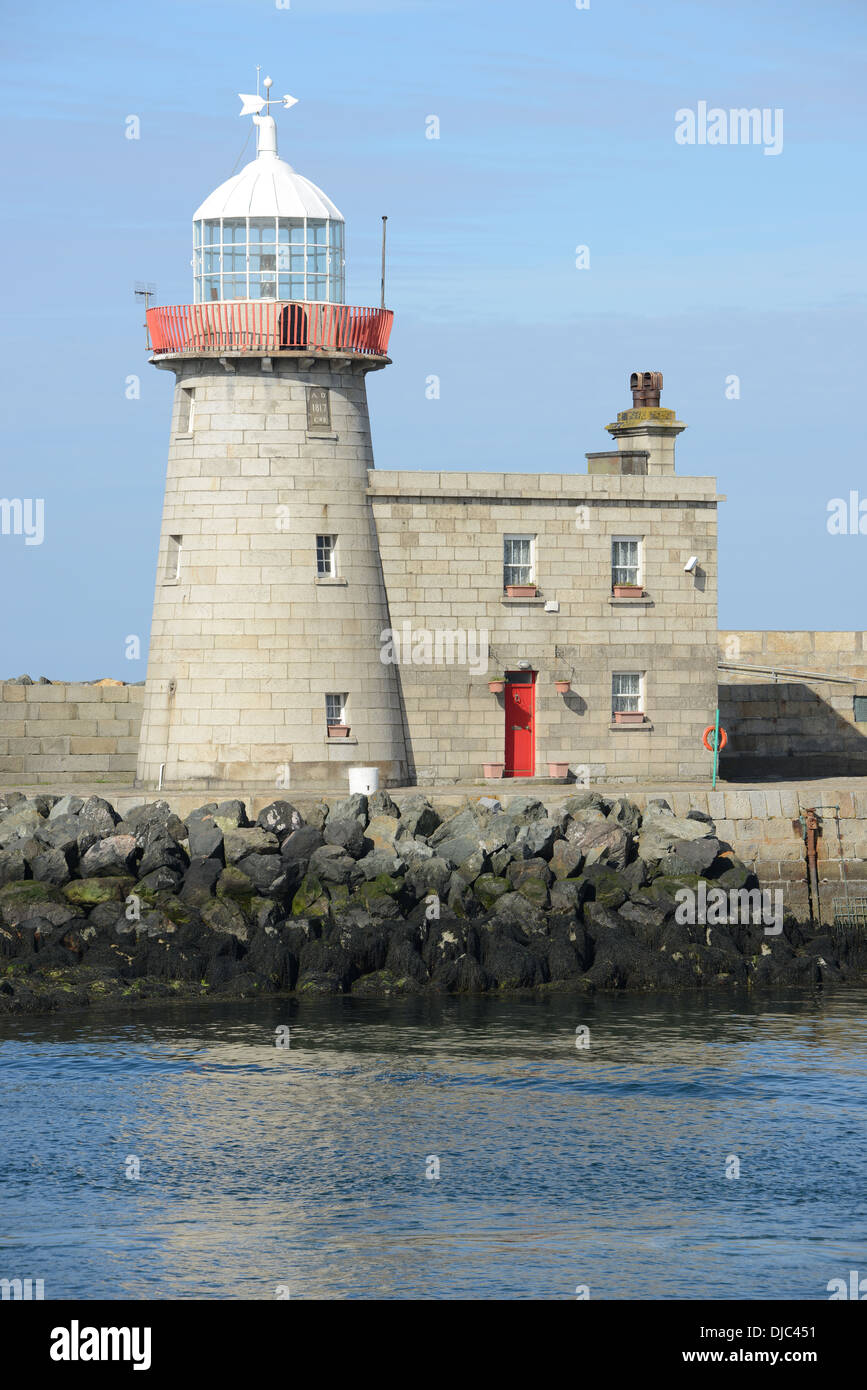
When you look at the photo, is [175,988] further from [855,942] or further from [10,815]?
[855,942]

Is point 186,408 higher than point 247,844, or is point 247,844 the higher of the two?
point 186,408

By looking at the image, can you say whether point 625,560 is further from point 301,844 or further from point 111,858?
point 111,858

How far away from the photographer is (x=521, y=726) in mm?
33500

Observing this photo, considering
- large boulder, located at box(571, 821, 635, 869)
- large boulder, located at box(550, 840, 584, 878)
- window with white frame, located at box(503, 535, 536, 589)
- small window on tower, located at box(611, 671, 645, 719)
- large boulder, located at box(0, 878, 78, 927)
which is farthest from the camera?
small window on tower, located at box(611, 671, 645, 719)

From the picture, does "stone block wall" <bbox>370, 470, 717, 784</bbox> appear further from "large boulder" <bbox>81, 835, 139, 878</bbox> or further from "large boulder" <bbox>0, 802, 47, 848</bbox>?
"large boulder" <bbox>0, 802, 47, 848</bbox>

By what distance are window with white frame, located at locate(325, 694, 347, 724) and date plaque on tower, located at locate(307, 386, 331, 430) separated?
4.37 meters

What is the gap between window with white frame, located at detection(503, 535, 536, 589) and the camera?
33.3 meters

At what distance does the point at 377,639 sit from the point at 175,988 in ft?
29.1

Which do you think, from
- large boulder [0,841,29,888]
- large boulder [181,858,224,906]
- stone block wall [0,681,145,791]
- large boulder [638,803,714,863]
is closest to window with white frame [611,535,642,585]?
large boulder [638,803,714,863]

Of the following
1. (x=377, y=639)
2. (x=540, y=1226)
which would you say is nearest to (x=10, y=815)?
(x=377, y=639)

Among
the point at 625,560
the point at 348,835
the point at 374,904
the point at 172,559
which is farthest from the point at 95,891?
the point at 625,560

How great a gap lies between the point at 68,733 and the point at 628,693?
955 cm

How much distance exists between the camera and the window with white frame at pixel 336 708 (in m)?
32.2
